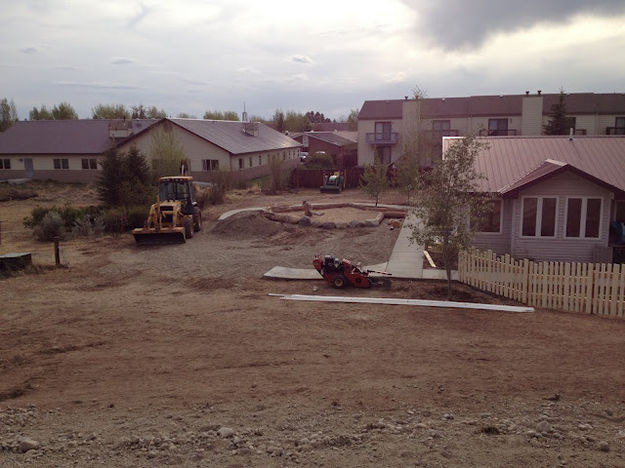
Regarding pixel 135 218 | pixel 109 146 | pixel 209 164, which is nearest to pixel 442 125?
pixel 209 164

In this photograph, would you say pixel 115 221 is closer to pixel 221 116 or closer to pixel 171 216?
pixel 171 216

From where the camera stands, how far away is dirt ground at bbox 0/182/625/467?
22.2ft

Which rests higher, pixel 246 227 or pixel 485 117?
pixel 485 117

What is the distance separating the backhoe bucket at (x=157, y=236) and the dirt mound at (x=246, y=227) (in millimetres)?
2644

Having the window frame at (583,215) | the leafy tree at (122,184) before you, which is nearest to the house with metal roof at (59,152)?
the leafy tree at (122,184)

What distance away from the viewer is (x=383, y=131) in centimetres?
5603

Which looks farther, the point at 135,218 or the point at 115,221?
the point at 135,218

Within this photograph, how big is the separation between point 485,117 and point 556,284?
41.1m

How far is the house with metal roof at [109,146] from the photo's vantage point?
47.2 metres

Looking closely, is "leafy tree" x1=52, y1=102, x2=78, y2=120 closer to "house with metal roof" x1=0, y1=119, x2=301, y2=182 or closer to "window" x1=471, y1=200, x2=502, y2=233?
"house with metal roof" x1=0, y1=119, x2=301, y2=182

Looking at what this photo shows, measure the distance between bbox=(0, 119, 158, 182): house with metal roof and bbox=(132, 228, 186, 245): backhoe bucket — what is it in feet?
97.9

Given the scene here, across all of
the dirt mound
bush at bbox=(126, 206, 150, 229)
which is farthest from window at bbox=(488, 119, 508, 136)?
bush at bbox=(126, 206, 150, 229)

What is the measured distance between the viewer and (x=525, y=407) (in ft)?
26.8

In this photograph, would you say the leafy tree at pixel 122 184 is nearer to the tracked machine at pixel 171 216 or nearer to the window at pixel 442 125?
the tracked machine at pixel 171 216
